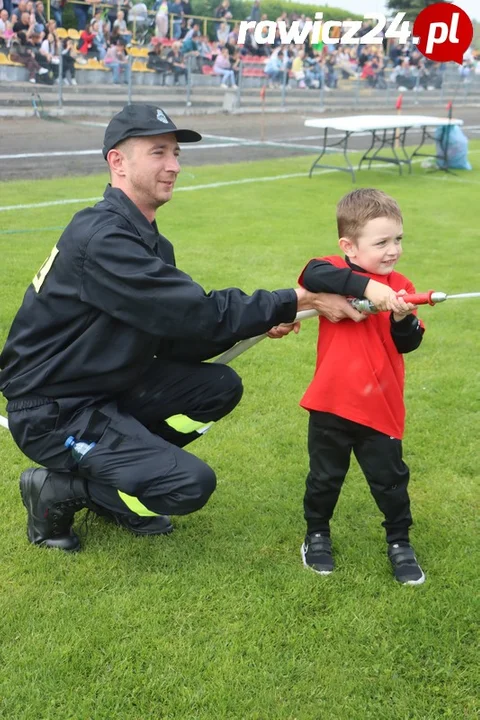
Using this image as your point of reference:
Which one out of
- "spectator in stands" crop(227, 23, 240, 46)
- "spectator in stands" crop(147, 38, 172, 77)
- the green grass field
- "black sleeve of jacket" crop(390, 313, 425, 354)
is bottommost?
"spectator in stands" crop(147, 38, 172, 77)

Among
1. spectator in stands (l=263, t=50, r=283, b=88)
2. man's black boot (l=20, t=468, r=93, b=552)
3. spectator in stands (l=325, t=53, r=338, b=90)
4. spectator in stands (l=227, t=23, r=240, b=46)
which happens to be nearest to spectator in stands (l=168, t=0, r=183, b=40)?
spectator in stands (l=227, t=23, r=240, b=46)

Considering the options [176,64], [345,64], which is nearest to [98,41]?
[176,64]

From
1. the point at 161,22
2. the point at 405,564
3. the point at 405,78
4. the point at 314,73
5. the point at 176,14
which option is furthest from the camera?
the point at 405,78

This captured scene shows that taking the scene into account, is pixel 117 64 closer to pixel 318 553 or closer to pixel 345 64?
pixel 345 64

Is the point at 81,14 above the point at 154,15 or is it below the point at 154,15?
above

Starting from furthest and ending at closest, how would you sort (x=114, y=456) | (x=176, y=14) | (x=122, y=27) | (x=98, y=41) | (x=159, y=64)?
(x=176, y=14) → (x=122, y=27) → (x=159, y=64) → (x=98, y=41) → (x=114, y=456)

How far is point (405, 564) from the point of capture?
3.24 m

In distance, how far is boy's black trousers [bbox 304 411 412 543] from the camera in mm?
3148

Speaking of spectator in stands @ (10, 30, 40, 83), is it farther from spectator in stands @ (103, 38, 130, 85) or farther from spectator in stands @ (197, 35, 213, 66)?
spectator in stands @ (197, 35, 213, 66)

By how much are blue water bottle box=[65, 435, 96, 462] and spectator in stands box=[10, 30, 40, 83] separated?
70.4ft

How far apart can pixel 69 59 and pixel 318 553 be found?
23.1 meters

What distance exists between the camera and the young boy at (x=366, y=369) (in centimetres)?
304

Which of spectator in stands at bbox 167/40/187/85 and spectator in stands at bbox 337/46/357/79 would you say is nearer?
spectator in stands at bbox 167/40/187/85

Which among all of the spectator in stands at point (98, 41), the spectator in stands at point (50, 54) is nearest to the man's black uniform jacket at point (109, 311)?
the spectator in stands at point (50, 54)
